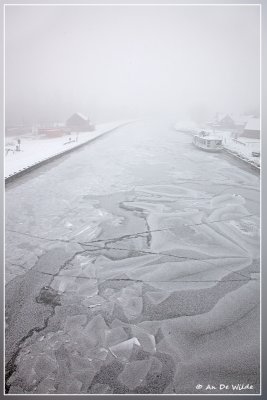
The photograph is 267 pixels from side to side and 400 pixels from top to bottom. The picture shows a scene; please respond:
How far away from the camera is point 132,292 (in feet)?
11.3

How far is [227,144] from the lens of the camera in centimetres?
862

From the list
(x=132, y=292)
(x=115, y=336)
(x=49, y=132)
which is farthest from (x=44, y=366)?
(x=49, y=132)

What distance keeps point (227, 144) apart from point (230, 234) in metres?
4.66

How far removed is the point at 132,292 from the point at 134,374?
2.94ft

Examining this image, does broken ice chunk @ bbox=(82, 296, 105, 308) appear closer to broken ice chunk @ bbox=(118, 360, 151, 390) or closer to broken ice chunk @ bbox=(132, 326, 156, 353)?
broken ice chunk @ bbox=(132, 326, 156, 353)

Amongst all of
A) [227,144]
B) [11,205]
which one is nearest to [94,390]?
[11,205]

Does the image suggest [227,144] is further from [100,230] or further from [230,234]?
[100,230]

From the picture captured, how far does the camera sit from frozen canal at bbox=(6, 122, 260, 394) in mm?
2754

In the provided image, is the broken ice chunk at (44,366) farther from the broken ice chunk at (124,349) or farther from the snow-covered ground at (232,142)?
the snow-covered ground at (232,142)

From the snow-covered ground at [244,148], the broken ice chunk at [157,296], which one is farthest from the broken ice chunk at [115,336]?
the snow-covered ground at [244,148]

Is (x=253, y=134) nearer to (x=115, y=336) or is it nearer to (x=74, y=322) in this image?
(x=115, y=336)

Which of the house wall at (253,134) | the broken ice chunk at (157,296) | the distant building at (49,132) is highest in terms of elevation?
the distant building at (49,132)

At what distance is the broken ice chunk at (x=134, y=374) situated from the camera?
2.70 meters

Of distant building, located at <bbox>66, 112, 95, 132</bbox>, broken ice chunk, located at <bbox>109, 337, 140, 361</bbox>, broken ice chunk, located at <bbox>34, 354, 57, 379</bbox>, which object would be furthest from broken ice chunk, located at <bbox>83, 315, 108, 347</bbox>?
distant building, located at <bbox>66, 112, 95, 132</bbox>
